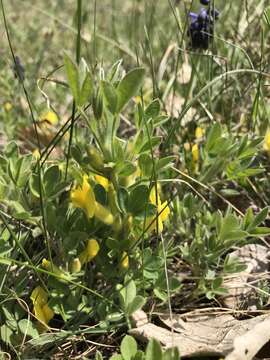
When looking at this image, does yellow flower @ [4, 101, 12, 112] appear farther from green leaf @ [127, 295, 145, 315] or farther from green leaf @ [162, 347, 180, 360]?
green leaf @ [162, 347, 180, 360]


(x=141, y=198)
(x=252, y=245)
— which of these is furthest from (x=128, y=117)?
(x=141, y=198)

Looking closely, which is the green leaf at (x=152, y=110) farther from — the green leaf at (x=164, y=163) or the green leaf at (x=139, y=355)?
the green leaf at (x=139, y=355)

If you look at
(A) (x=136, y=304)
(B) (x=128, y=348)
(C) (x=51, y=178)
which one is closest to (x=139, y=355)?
(B) (x=128, y=348)

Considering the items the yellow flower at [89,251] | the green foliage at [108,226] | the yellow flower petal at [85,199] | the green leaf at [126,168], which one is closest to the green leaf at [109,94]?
the green foliage at [108,226]

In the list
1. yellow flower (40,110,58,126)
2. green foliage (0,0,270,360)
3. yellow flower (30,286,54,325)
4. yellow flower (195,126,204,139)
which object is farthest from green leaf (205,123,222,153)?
yellow flower (40,110,58,126)

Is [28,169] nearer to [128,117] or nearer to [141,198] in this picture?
[141,198]
